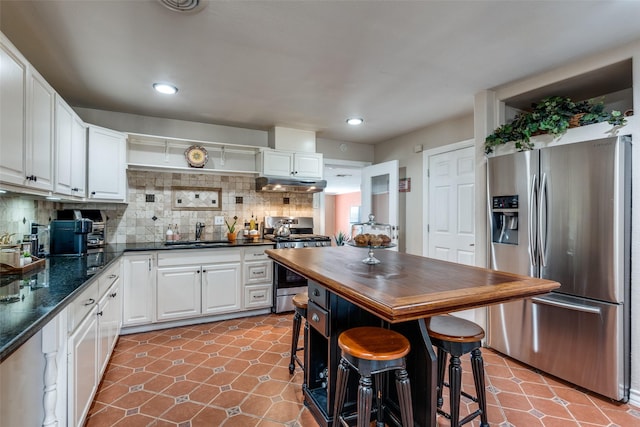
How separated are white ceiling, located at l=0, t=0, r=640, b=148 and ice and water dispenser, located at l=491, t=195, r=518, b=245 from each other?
104 cm

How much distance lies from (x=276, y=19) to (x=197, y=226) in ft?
9.01

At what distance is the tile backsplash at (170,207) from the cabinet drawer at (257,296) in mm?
871

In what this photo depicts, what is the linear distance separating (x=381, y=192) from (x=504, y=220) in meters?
1.93

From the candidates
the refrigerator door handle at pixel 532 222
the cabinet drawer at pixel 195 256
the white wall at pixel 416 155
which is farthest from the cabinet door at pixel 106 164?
the refrigerator door handle at pixel 532 222

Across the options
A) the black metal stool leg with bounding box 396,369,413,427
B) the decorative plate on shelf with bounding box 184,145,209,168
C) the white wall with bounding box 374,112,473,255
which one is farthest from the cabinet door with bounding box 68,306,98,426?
the white wall with bounding box 374,112,473,255

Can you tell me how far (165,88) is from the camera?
2744mm

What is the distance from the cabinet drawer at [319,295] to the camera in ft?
5.53

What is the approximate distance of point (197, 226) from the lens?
384 cm


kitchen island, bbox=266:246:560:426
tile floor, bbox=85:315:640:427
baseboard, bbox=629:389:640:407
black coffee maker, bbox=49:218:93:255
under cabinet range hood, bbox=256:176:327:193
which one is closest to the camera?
kitchen island, bbox=266:246:560:426

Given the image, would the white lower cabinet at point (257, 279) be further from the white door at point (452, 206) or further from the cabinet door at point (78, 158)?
the white door at point (452, 206)

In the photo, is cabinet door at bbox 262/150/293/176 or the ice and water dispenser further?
cabinet door at bbox 262/150/293/176

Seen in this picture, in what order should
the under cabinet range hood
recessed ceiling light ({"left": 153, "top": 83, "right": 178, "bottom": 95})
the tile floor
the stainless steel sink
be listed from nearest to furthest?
1. the tile floor
2. recessed ceiling light ({"left": 153, "top": 83, "right": 178, "bottom": 95})
3. the stainless steel sink
4. the under cabinet range hood

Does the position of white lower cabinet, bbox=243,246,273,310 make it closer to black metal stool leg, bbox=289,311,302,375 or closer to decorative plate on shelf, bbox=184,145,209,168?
decorative plate on shelf, bbox=184,145,209,168

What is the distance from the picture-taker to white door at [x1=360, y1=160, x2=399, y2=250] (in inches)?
162
